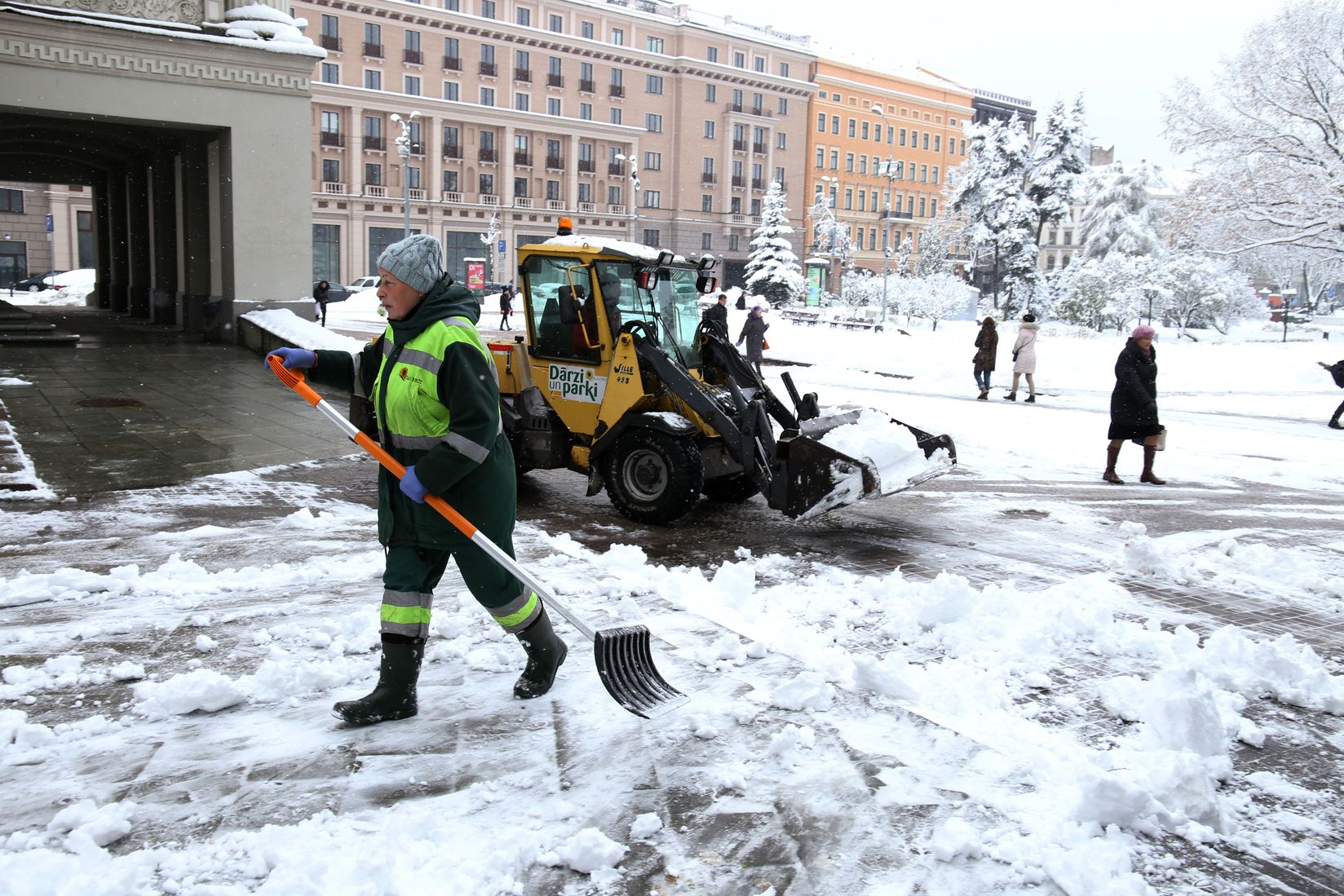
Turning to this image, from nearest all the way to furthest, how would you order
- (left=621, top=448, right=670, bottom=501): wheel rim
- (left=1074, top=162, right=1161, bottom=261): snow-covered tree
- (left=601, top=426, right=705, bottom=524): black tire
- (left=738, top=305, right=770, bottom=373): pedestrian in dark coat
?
(left=601, top=426, right=705, bottom=524): black tire, (left=621, top=448, right=670, bottom=501): wheel rim, (left=738, top=305, right=770, bottom=373): pedestrian in dark coat, (left=1074, top=162, right=1161, bottom=261): snow-covered tree

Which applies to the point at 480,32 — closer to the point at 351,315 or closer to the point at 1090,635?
the point at 351,315

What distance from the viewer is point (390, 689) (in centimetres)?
385

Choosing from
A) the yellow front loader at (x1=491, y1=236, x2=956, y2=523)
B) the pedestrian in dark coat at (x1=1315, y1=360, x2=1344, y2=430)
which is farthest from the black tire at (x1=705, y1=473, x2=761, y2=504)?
the pedestrian in dark coat at (x1=1315, y1=360, x2=1344, y2=430)

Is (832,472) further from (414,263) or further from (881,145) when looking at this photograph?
(881,145)

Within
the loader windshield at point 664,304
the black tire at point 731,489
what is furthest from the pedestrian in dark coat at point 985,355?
the loader windshield at point 664,304

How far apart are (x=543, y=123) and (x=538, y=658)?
63.2 m

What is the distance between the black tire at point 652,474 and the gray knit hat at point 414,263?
3.85 metres

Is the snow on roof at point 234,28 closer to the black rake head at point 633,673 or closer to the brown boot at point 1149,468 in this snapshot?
the brown boot at point 1149,468

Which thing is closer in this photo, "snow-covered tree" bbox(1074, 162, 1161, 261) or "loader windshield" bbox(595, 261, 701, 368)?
"loader windshield" bbox(595, 261, 701, 368)

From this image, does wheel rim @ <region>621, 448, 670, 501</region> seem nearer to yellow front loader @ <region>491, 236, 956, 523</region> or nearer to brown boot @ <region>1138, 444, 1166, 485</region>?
yellow front loader @ <region>491, 236, 956, 523</region>

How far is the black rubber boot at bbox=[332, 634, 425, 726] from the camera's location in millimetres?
3830

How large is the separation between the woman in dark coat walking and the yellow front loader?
3.19 metres

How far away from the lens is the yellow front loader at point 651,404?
24.0 ft

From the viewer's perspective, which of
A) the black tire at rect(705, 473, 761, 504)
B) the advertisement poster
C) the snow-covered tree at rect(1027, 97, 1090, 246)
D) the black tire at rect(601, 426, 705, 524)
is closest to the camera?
the black tire at rect(601, 426, 705, 524)
